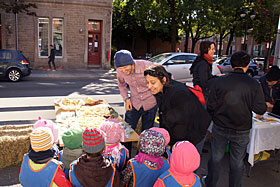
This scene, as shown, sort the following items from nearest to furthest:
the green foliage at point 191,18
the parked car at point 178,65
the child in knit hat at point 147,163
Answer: the child in knit hat at point 147,163 → the parked car at point 178,65 → the green foliage at point 191,18

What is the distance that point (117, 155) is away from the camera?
2.86 meters

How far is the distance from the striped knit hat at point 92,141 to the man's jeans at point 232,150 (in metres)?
1.60

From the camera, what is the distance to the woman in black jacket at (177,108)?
2.59 m

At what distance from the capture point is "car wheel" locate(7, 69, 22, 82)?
40.7 feet

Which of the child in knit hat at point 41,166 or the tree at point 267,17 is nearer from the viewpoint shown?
the child in knit hat at point 41,166

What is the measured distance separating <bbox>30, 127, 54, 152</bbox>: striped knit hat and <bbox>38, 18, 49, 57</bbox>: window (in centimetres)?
1841

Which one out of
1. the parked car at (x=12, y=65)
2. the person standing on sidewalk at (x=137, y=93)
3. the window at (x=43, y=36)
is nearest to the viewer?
the person standing on sidewalk at (x=137, y=93)

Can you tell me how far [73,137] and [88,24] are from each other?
1907 cm

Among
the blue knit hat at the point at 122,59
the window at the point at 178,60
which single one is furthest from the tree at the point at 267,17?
the blue knit hat at the point at 122,59

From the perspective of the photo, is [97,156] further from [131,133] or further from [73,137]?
[131,133]

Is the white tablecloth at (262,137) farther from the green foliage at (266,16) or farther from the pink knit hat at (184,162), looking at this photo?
the green foliage at (266,16)

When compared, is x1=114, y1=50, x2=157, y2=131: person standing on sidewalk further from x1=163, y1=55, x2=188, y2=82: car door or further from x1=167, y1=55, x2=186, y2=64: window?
x1=167, y1=55, x2=186, y2=64: window

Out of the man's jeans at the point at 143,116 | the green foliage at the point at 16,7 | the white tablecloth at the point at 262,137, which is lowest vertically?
the white tablecloth at the point at 262,137

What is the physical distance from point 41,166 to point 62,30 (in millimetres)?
18613
